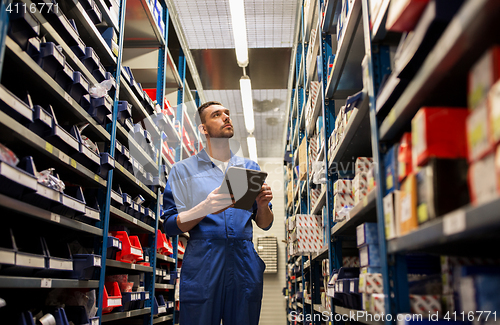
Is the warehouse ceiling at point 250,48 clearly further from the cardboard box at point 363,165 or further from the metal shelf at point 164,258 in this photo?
the cardboard box at point 363,165

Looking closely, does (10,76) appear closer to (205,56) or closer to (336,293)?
(336,293)

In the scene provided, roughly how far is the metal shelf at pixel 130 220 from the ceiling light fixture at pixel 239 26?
224 centimetres

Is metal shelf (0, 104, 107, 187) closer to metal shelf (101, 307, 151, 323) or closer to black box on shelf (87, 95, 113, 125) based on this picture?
black box on shelf (87, 95, 113, 125)

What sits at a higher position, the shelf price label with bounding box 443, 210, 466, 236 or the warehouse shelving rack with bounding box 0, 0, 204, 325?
the warehouse shelving rack with bounding box 0, 0, 204, 325

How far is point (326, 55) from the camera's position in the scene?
10.1 feet

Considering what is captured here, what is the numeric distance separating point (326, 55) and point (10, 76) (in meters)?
2.15

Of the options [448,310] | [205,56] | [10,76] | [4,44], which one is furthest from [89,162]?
[205,56]

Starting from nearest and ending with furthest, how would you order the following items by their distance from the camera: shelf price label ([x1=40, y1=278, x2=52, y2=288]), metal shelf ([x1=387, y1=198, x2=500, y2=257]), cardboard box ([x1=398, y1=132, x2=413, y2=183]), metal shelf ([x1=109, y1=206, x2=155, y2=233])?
1. metal shelf ([x1=387, y1=198, x2=500, y2=257])
2. cardboard box ([x1=398, y1=132, x2=413, y2=183])
3. shelf price label ([x1=40, y1=278, x2=52, y2=288])
4. metal shelf ([x1=109, y1=206, x2=155, y2=233])

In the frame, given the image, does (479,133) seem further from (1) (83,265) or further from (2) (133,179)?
(2) (133,179)

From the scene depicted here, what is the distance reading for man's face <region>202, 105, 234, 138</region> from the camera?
272 centimetres

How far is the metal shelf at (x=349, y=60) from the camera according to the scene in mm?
2160

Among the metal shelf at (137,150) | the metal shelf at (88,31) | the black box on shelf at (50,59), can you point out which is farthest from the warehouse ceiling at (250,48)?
the black box on shelf at (50,59)

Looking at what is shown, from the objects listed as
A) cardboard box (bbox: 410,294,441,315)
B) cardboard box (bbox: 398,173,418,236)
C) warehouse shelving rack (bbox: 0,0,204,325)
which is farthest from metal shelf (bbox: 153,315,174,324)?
cardboard box (bbox: 398,173,418,236)

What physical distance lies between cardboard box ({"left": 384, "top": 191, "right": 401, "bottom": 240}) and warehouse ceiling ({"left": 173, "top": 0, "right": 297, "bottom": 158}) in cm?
411
